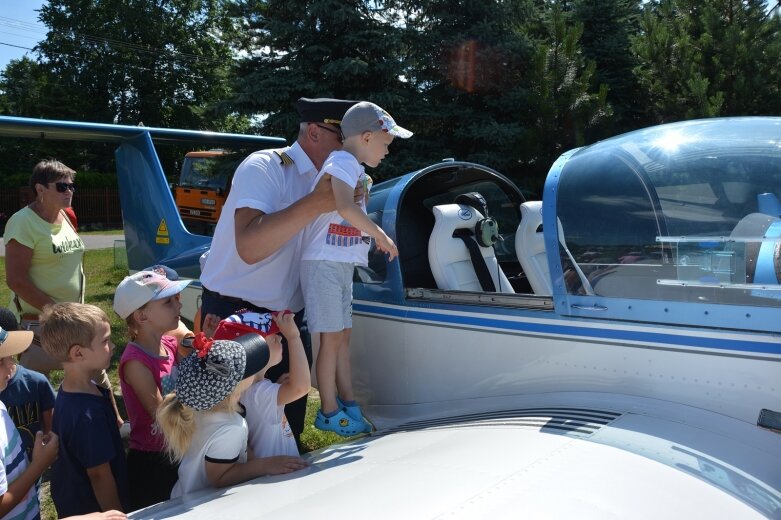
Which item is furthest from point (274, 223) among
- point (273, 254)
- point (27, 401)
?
point (27, 401)

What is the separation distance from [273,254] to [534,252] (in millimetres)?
1616

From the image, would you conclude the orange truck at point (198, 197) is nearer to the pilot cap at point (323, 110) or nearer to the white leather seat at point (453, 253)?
the white leather seat at point (453, 253)

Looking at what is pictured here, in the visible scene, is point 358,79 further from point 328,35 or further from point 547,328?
point 547,328

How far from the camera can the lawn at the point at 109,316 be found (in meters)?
4.48

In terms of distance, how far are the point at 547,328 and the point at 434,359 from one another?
719 mm

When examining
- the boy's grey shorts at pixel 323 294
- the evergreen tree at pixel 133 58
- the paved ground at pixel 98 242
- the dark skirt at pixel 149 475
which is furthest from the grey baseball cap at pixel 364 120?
the evergreen tree at pixel 133 58

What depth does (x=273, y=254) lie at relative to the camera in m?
2.87

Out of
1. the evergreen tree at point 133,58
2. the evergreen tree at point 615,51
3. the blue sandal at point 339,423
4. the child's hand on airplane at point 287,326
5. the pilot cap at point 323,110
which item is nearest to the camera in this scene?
the child's hand on airplane at point 287,326

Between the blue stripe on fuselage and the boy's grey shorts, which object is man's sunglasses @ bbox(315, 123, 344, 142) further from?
the blue stripe on fuselage

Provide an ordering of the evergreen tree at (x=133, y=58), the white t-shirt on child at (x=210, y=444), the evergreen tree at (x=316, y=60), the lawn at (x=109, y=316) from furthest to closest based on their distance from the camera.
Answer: the evergreen tree at (x=133, y=58) → the evergreen tree at (x=316, y=60) → the lawn at (x=109, y=316) → the white t-shirt on child at (x=210, y=444)

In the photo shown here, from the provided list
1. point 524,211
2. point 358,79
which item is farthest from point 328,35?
point 524,211

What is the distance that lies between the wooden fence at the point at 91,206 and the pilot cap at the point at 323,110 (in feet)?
96.1

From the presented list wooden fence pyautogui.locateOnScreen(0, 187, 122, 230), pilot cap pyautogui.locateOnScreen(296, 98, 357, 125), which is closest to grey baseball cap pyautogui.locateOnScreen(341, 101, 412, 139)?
pilot cap pyautogui.locateOnScreen(296, 98, 357, 125)

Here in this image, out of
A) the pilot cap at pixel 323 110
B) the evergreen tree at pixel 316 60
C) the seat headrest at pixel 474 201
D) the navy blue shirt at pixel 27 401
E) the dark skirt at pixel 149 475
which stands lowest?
the dark skirt at pixel 149 475
